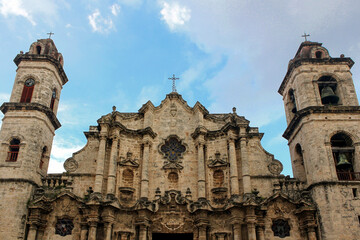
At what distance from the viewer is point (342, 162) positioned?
1791 cm

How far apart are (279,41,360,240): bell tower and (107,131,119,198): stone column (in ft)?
35.9

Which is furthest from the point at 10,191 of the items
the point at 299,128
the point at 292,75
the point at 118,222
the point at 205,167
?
the point at 292,75

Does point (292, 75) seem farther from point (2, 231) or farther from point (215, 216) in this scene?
point (2, 231)

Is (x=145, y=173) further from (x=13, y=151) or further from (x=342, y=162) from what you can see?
(x=342, y=162)

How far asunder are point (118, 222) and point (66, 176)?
4.21m

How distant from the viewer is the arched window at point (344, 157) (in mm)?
18016

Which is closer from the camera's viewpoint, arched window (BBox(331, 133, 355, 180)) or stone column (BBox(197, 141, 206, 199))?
arched window (BBox(331, 133, 355, 180))

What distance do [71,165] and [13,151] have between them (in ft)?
10.9

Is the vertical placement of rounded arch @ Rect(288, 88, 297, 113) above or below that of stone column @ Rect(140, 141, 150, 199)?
above

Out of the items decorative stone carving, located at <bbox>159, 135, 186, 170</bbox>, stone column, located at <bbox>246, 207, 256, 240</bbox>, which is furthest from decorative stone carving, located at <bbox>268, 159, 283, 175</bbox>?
decorative stone carving, located at <bbox>159, 135, 186, 170</bbox>

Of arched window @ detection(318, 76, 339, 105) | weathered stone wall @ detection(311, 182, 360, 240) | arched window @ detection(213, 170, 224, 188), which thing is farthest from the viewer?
arched window @ detection(318, 76, 339, 105)

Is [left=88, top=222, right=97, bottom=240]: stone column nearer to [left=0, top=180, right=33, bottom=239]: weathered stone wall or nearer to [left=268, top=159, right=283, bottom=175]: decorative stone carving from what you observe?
[left=0, top=180, right=33, bottom=239]: weathered stone wall

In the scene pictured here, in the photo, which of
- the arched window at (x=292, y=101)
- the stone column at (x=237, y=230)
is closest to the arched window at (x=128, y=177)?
the stone column at (x=237, y=230)

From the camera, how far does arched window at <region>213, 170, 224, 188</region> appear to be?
19.8 metres
